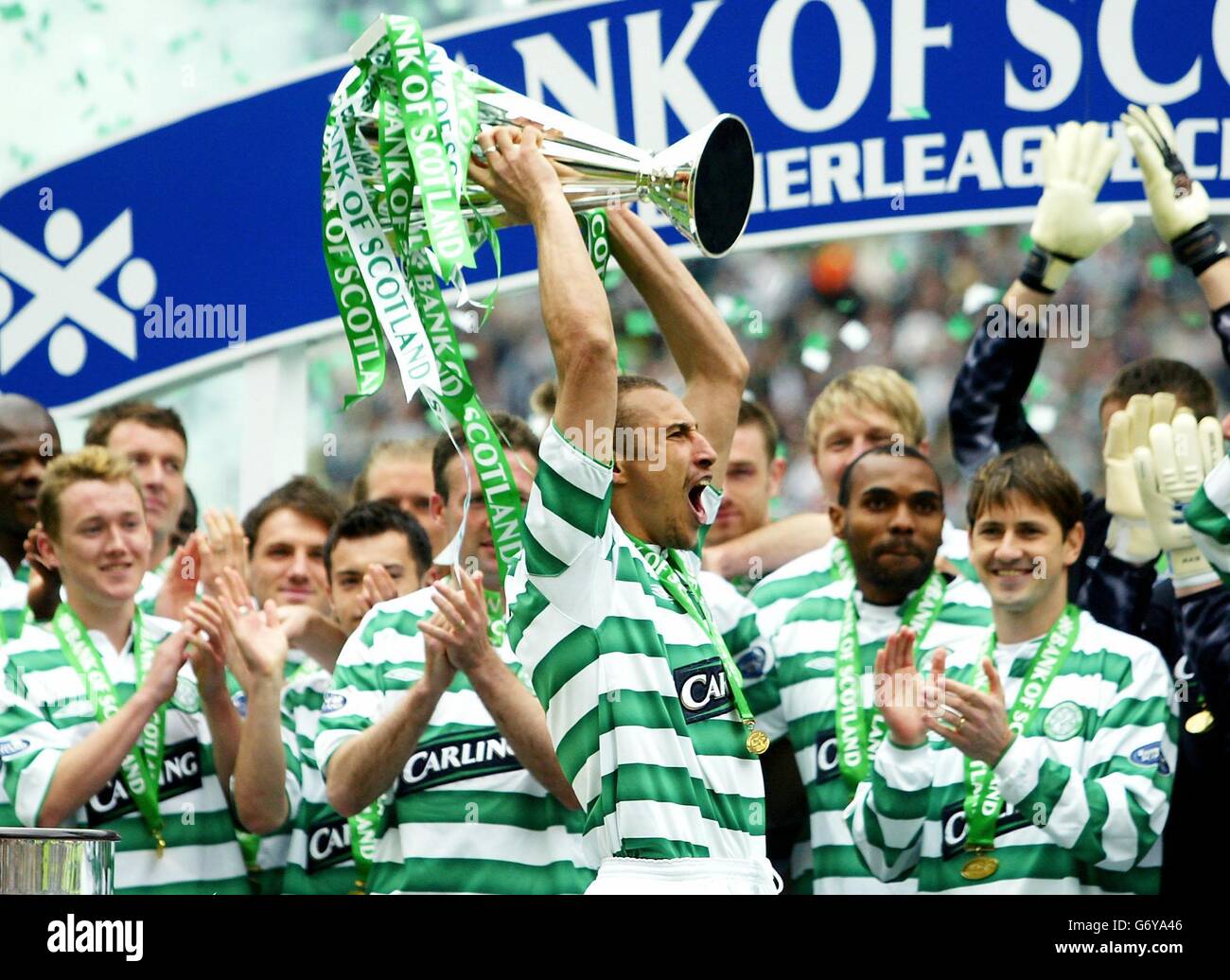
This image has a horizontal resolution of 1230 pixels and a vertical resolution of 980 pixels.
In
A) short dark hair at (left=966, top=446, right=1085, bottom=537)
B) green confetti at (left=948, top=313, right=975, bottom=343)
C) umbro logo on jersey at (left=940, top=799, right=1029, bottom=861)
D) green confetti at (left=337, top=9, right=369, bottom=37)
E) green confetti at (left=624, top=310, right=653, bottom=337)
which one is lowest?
umbro logo on jersey at (left=940, top=799, right=1029, bottom=861)

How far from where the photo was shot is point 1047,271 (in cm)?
459

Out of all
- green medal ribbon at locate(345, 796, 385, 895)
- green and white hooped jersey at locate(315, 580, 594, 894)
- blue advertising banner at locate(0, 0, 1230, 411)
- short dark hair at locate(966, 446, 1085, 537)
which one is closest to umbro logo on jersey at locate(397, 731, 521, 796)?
green and white hooped jersey at locate(315, 580, 594, 894)

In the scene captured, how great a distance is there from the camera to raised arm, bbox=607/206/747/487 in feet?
12.0

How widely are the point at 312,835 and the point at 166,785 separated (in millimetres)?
354

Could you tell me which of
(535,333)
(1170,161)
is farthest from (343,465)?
(1170,161)

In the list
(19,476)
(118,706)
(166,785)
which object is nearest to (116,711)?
(118,706)

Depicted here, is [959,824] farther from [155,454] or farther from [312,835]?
[155,454]

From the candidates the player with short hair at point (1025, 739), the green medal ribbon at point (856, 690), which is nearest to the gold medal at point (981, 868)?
the player with short hair at point (1025, 739)

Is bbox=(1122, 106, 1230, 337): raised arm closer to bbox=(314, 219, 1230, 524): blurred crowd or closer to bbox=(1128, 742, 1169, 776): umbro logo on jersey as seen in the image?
bbox=(314, 219, 1230, 524): blurred crowd

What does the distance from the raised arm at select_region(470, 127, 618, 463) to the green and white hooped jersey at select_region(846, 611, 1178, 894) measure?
51.8 inches

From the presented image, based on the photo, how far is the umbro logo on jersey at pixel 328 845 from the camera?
14.3ft

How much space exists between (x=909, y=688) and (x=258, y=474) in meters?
1.82

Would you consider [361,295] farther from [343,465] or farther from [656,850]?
[343,465]

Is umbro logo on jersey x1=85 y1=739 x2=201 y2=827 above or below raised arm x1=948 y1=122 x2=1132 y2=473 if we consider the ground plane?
below
